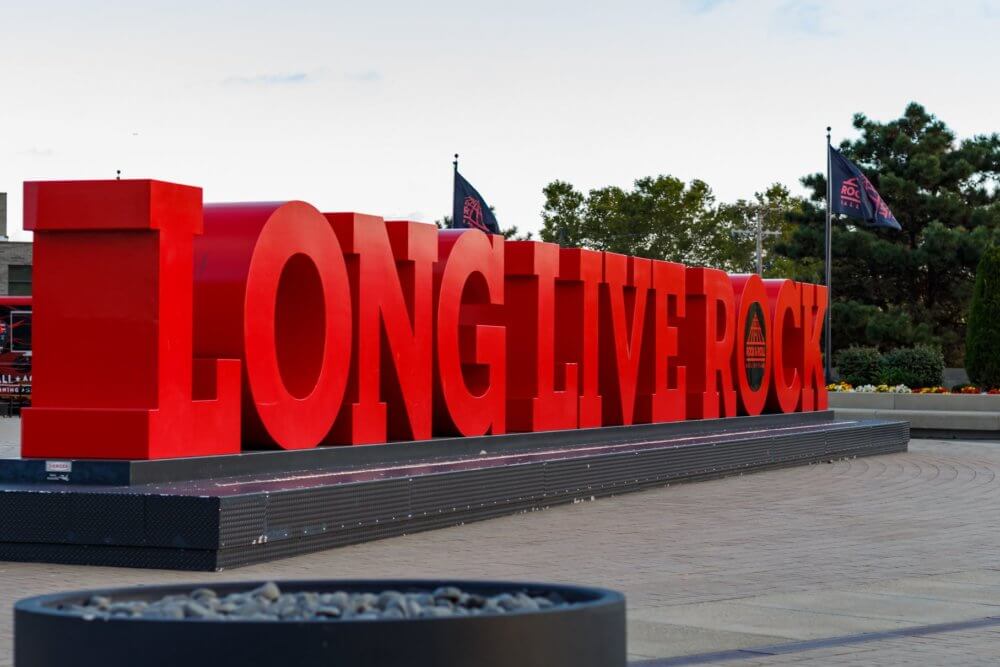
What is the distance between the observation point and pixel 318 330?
1430 cm

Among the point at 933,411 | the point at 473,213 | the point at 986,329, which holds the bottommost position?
the point at 933,411

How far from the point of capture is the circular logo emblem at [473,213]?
3391 cm

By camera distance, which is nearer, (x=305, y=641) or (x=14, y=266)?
(x=305, y=641)

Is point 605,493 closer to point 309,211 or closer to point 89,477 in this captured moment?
point 309,211

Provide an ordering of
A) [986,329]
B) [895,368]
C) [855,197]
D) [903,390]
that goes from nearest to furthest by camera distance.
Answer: [903,390] → [986,329] → [895,368] → [855,197]

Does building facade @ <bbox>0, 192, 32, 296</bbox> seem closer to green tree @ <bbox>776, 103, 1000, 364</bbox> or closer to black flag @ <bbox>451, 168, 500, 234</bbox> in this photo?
green tree @ <bbox>776, 103, 1000, 364</bbox>

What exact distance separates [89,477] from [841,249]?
42.9 meters

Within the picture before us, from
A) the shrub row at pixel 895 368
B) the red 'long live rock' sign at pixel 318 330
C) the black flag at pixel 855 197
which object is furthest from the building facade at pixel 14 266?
the red 'long live rock' sign at pixel 318 330

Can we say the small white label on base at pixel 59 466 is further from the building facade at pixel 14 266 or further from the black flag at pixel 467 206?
the building facade at pixel 14 266

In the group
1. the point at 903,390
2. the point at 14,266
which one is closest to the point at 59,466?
the point at 903,390

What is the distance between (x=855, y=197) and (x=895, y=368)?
14.6 ft

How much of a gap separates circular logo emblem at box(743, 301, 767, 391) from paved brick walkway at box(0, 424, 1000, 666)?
20.9 feet

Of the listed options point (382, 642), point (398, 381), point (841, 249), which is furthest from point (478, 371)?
point (841, 249)

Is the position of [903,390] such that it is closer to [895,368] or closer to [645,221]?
[895,368]
